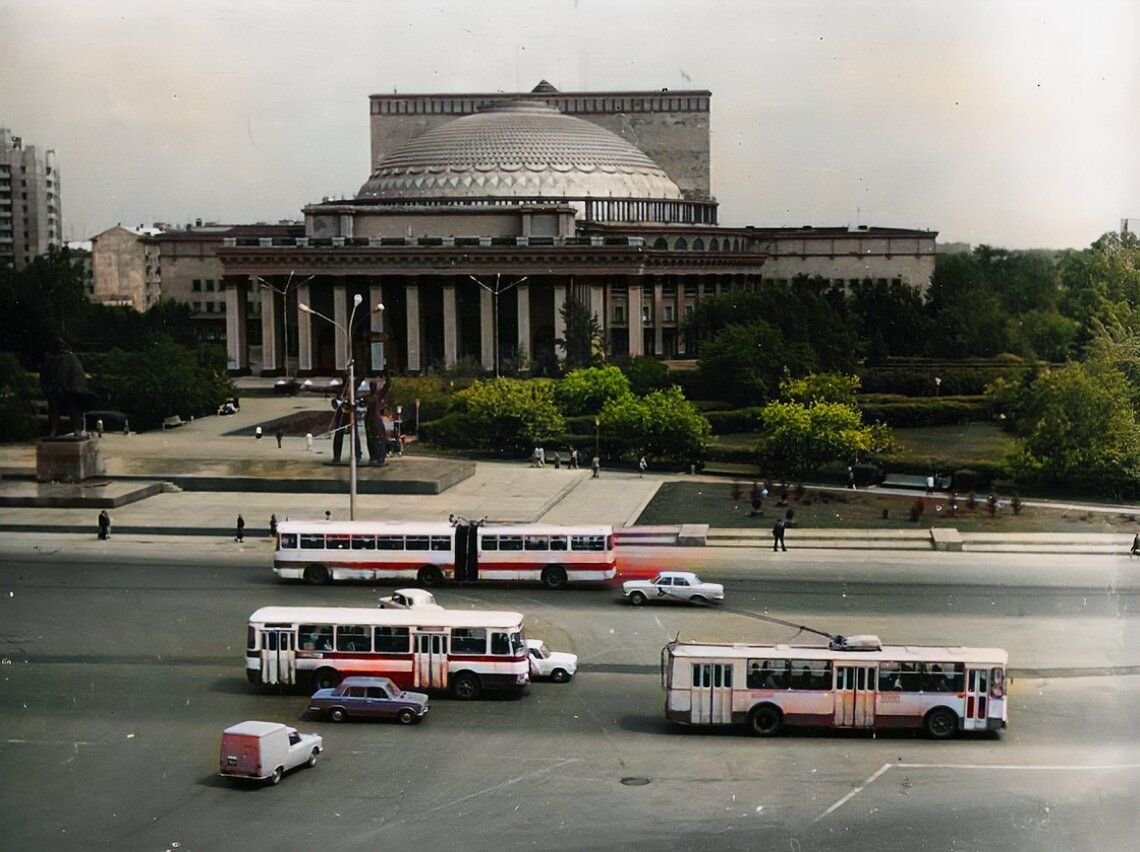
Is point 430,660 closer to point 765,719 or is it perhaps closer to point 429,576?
point 765,719

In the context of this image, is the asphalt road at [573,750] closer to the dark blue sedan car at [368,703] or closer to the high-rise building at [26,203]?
the dark blue sedan car at [368,703]

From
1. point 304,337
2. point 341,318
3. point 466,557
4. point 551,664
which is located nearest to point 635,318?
point 341,318

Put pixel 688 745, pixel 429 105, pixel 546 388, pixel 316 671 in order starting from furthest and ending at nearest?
pixel 429 105, pixel 546 388, pixel 316 671, pixel 688 745

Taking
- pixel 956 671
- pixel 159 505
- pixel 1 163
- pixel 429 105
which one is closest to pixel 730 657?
pixel 956 671

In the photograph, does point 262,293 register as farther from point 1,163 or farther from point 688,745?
point 688,745

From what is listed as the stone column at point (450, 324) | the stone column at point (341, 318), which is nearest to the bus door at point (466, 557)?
the stone column at point (341, 318)
